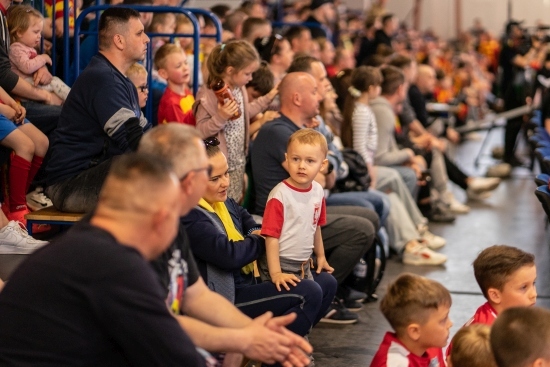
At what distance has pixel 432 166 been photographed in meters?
9.05

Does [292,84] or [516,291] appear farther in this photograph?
[292,84]

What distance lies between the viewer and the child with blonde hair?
4953 mm

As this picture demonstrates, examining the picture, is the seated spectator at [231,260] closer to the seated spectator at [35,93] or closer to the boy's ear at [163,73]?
the seated spectator at [35,93]

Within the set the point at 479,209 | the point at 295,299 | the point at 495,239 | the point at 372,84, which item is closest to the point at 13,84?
the point at 295,299

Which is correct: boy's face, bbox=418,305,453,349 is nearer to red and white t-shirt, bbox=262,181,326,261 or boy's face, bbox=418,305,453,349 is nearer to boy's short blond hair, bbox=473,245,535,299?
boy's short blond hair, bbox=473,245,535,299

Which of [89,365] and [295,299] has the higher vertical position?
[89,365]

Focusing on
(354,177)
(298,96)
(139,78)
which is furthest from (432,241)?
(139,78)

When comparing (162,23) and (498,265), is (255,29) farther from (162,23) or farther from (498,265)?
(498,265)

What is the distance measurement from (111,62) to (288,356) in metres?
2.21

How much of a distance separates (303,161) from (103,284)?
2.10m

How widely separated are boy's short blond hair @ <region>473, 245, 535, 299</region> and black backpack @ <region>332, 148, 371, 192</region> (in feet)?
8.05

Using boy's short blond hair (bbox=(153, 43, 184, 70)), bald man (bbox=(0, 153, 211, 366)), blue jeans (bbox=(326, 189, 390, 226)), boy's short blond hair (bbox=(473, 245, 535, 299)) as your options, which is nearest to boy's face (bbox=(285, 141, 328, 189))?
boy's short blond hair (bbox=(473, 245, 535, 299))

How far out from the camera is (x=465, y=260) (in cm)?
719

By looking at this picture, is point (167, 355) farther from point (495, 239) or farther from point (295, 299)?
point (495, 239)
